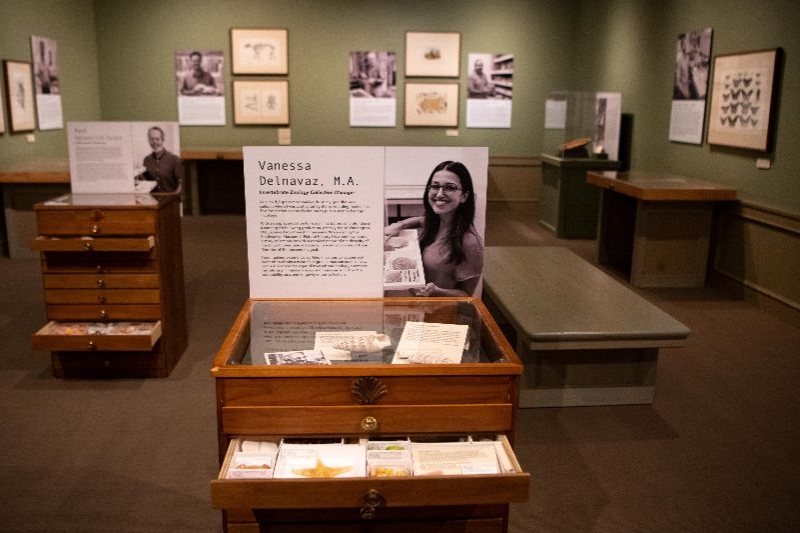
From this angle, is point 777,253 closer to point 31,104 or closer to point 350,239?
point 350,239

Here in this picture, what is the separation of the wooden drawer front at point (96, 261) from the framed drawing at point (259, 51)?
6483mm

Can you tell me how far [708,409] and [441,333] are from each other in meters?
2.28

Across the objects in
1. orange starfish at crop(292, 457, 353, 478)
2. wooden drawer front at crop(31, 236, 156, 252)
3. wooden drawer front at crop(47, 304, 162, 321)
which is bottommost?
wooden drawer front at crop(47, 304, 162, 321)

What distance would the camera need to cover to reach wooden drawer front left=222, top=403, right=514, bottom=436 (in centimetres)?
169

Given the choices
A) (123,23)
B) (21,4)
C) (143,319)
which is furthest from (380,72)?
(143,319)

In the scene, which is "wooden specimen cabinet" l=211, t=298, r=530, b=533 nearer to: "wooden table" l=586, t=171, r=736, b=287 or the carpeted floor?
the carpeted floor

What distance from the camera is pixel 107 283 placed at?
379 cm

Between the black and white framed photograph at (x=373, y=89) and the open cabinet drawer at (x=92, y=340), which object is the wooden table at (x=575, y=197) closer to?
the black and white framed photograph at (x=373, y=89)

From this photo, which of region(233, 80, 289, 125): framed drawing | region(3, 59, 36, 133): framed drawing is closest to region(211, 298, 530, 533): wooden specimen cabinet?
region(3, 59, 36, 133): framed drawing

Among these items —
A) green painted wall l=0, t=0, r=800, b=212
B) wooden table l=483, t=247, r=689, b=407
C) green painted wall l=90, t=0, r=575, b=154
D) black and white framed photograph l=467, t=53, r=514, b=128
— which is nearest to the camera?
wooden table l=483, t=247, r=689, b=407

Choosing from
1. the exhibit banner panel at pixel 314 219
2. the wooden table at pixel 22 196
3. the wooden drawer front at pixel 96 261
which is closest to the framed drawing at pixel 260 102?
the wooden table at pixel 22 196

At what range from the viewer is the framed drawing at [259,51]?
9586mm

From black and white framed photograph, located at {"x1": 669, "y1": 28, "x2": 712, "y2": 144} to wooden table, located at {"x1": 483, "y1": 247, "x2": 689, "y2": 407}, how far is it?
10.5 feet

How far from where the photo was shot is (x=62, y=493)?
9.11ft
